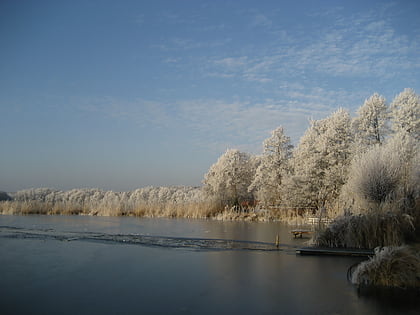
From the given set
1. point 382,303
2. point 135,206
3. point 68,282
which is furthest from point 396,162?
point 135,206

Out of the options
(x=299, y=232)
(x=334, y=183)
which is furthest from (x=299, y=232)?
(x=334, y=183)

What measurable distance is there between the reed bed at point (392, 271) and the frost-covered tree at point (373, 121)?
23.3 metres

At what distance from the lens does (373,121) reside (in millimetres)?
29703

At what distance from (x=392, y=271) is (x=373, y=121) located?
25096mm

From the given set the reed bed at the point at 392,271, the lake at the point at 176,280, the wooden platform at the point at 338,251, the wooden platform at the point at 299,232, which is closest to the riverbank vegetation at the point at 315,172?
the wooden platform at the point at 299,232

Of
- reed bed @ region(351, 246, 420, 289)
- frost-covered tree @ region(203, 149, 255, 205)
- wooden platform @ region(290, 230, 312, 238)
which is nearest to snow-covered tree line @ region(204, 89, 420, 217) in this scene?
frost-covered tree @ region(203, 149, 255, 205)

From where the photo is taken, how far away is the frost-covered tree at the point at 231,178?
35.3 meters

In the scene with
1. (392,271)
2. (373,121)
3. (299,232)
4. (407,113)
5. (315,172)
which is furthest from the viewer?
(373,121)

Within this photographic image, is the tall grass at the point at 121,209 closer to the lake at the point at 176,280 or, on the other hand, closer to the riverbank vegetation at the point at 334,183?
the riverbank vegetation at the point at 334,183

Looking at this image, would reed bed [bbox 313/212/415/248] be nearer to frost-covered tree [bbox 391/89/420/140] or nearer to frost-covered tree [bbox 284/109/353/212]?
frost-covered tree [bbox 284/109/353/212]

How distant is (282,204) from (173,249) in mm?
17943

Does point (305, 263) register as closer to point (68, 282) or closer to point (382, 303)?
point (382, 303)

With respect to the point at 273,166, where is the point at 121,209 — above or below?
below

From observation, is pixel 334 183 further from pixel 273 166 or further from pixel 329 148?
pixel 273 166
